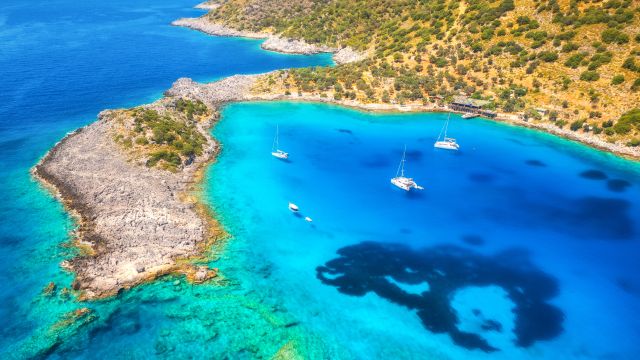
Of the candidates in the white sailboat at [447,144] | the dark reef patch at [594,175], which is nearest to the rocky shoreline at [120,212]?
the white sailboat at [447,144]

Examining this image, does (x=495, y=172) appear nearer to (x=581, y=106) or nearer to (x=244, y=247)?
(x=581, y=106)

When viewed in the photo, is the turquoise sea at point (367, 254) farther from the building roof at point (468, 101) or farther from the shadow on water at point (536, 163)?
the building roof at point (468, 101)

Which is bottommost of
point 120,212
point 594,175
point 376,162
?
point 120,212

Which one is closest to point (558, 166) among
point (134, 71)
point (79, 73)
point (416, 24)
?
point (416, 24)

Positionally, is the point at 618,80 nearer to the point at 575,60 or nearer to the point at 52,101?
the point at 575,60

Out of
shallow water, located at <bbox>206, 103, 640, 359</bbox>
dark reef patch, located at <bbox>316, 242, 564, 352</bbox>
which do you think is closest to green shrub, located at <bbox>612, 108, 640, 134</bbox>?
shallow water, located at <bbox>206, 103, 640, 359</bbox>

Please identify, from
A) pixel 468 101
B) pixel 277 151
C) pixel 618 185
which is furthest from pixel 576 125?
pixel 277 151

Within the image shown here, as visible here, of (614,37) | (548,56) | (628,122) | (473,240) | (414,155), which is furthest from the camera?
(548,56)

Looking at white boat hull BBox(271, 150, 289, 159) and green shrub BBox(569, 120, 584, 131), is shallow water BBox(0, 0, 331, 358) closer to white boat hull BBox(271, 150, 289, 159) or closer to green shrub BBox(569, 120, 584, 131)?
white boat hull BBox(271, 150, 289, 159)
